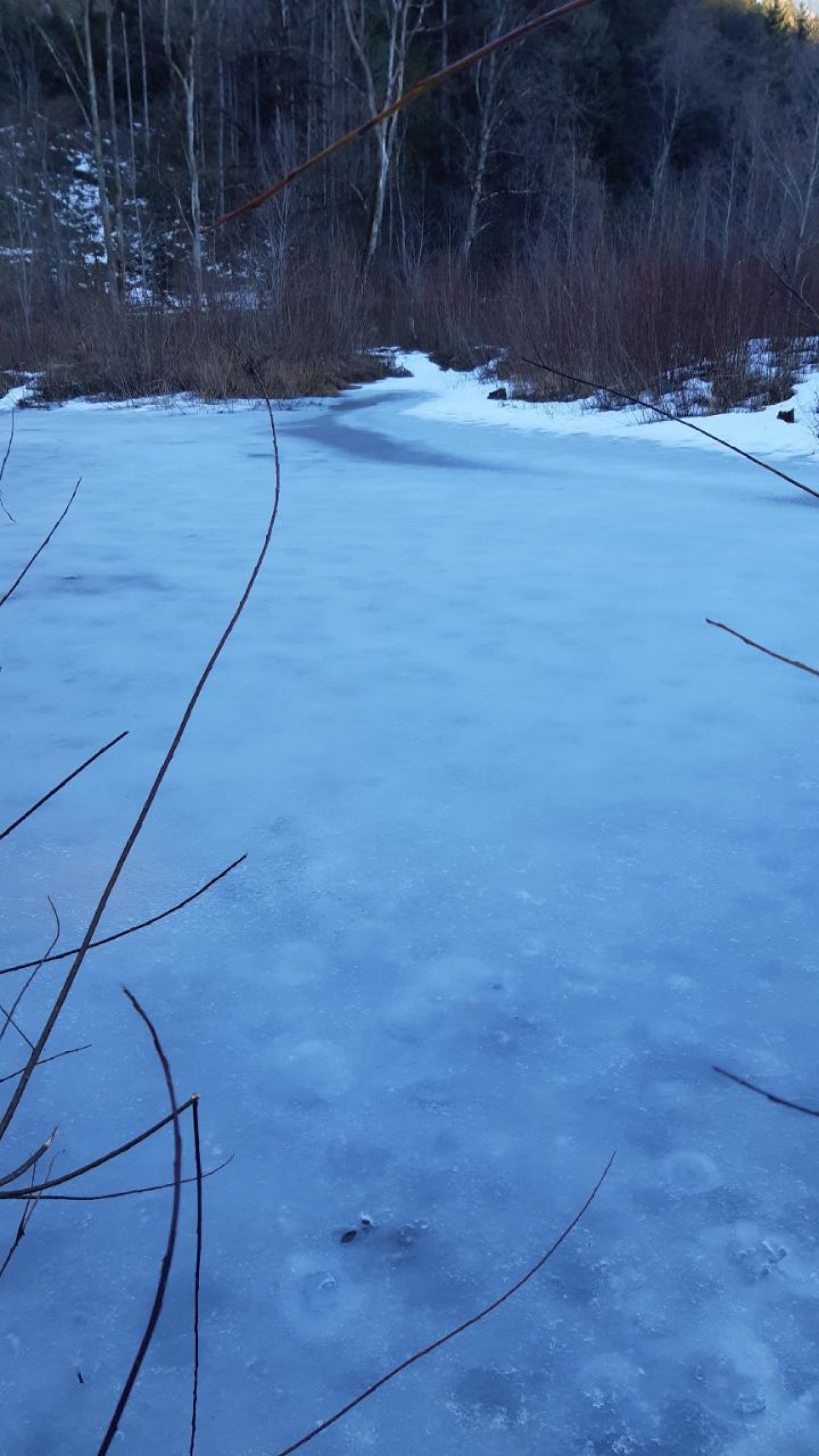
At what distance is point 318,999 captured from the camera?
4.44ft

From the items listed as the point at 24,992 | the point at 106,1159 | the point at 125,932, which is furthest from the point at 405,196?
the point at 106,1159

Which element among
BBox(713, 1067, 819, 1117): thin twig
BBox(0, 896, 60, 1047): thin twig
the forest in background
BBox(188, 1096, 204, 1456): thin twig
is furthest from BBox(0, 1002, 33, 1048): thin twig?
the forest in background

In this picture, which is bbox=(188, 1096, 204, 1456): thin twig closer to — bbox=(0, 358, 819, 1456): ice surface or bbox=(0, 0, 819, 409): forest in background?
bbox=(0, 358, 819, 1456): ice surface

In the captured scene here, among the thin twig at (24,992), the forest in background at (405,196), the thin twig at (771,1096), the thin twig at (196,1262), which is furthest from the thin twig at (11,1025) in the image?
the forest in background at (405,196)

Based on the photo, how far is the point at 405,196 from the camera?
1958cm

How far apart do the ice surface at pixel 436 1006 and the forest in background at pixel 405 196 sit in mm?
5267

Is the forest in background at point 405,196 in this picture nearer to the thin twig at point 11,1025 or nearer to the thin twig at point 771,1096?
the thin twig at point 771,1096

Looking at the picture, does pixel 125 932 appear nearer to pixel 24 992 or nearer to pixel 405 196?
pixel 24 992

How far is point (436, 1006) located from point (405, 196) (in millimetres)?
20905

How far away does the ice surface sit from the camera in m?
0.88

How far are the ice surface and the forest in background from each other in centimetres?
→ 527

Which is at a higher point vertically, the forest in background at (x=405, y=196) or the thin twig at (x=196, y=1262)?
the forest in background at (x=405, y=196)

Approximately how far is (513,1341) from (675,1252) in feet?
0.61

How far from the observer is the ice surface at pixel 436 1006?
883 millimetres
